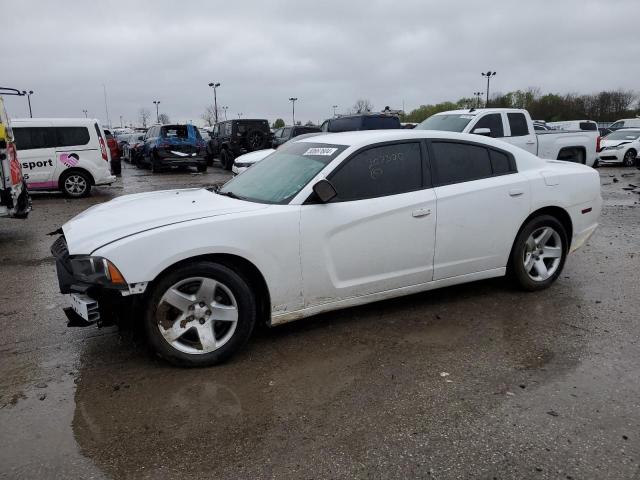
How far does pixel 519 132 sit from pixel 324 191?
964cm

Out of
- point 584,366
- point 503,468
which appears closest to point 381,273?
point 584,366

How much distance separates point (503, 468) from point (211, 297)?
2077 millimetres

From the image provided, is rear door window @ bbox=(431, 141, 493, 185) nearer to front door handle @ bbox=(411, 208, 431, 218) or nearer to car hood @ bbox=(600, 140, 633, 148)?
front door handle @ bbox=(411, 208, 431, 218)

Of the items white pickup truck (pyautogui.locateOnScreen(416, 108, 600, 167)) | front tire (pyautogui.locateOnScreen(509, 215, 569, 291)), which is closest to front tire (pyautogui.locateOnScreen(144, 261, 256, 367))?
front tire (pyautogui.locateOnScreen(509, 215, 569, 291))

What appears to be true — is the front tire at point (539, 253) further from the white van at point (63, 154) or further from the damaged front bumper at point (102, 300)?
the white van at point (63, 154)

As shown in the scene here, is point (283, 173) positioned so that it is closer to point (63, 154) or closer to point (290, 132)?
point (63, 154)

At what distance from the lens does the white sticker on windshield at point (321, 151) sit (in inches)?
167

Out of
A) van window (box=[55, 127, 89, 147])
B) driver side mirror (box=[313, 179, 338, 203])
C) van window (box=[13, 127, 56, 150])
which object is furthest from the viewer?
van window (box=[55, 127, 89, 147])

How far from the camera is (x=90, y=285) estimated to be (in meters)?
3.37

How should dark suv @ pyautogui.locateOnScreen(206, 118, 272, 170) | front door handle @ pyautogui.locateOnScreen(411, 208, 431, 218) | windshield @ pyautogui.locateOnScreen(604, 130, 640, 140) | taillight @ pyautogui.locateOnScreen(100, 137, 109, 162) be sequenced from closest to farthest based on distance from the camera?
front door handle @ pyautogui.locateOnScreen(411, 208, 431, 218) < taillight @ pyautogui.locateOnScreen(100, 137, 109, 162) < dark suv @ pyautogui.locateOnScreen(206, 118, 272, 170) < windshield @ pyautogui.locateOnScreen(604, 130, 640, 140)

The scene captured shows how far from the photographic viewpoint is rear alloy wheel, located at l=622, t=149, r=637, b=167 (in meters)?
20.3

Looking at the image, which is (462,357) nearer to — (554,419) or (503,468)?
(554,419)

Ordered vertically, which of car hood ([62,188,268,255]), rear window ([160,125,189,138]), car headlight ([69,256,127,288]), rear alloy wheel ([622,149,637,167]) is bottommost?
rear alloy wheel ([622,149,637,167])

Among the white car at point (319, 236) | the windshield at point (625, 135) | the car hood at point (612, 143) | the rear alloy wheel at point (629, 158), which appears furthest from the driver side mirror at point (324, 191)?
the windshield at point (625, 135)
